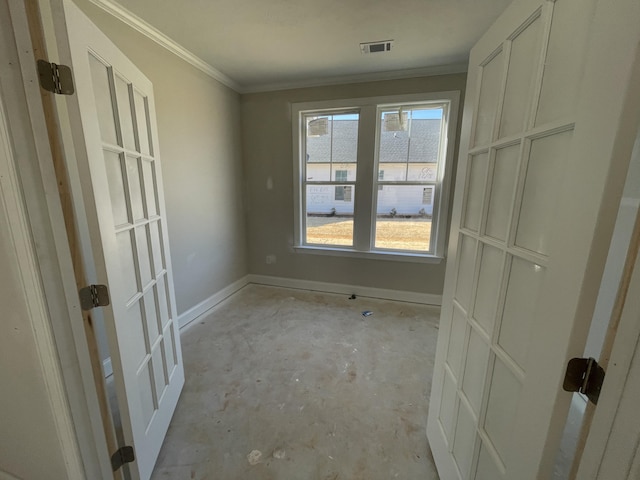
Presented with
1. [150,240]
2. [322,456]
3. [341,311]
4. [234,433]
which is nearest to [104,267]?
[150,240]

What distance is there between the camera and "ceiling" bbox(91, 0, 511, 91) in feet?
5.61

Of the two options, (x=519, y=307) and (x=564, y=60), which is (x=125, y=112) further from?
(x=519, y=307)

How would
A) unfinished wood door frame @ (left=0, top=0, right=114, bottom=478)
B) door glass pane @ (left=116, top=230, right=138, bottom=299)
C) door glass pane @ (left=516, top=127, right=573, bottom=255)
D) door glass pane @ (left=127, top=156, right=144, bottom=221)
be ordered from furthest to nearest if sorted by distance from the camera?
door glass pane @ (left=127, top=156, right=144, bottom=221), door glass pane @ (left=116, top=230, right=138, bottom=299), unfinished wood door frame @ (left=0, top=0, right=114, bottom=478), door glass pane @ (left=516, top=127, right=573, bottom=255)

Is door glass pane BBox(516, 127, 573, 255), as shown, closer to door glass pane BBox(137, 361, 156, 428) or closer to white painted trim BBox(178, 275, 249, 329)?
door glass pane BBox(137, 361, 156, 428)

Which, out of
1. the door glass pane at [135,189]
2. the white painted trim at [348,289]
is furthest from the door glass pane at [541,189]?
the white painted trim at [348,289]

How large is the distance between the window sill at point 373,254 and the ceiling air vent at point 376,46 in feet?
6.61

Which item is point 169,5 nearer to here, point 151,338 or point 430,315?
point 151,338

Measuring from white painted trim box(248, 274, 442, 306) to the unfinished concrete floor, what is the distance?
0.25 m

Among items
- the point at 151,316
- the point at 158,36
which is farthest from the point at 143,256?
the point at 158,36

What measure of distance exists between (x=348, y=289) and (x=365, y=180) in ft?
4.51

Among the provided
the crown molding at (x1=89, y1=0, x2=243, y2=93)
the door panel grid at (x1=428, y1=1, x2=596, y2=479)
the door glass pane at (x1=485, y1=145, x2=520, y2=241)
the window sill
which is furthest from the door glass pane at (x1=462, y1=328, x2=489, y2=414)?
the crown molding at (x1=89, y1=0, x2=243, y2=93)

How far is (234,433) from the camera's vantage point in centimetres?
147

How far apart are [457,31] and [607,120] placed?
6.86 ft

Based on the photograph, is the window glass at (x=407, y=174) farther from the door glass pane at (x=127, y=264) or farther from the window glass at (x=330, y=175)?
the door glass pane at (x=127, y=264)
